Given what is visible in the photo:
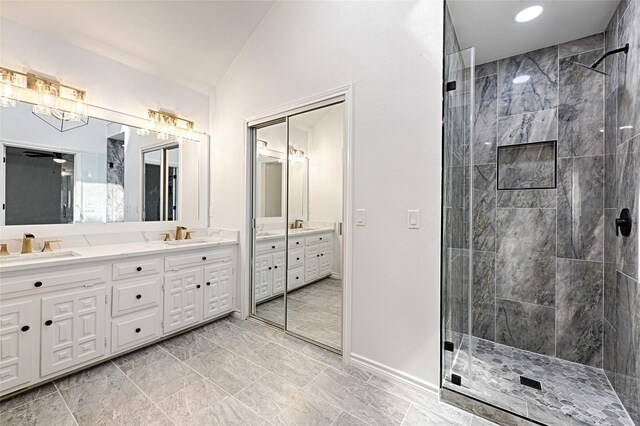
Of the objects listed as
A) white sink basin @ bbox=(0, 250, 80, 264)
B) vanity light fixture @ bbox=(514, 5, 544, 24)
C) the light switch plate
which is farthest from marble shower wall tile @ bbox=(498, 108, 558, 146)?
white sink basin @ bbox=(0, 250, 80, 264)

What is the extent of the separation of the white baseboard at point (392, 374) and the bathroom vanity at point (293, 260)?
2.44ft

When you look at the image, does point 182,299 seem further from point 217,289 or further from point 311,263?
point 311,263

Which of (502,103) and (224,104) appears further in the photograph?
(224,104)

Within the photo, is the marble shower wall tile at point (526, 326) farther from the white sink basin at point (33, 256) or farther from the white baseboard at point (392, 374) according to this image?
the white sink basin at point (33, 256)

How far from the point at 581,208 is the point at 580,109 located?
0.80m

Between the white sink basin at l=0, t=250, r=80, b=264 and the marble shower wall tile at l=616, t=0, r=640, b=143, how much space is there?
398 centimetres

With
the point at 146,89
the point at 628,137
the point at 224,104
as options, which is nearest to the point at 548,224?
the point at 628,137

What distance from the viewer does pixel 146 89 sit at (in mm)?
2947

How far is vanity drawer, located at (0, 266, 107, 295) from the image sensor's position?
69.7 inches

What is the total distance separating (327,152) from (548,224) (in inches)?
79.6

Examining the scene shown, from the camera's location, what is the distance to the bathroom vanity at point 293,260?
102 inches

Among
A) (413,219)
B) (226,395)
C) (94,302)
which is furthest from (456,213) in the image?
(94,302)

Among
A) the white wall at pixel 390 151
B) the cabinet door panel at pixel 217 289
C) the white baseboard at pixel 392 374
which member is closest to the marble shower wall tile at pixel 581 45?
the white wall at pixel 390 151

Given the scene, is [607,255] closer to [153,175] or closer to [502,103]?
[502,103]
